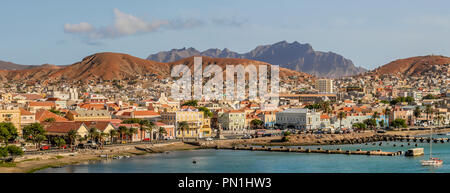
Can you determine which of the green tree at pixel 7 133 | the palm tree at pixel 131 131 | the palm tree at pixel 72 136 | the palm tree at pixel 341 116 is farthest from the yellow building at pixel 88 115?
the palm tree at pixel 341 116

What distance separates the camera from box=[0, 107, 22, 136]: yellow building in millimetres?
52809

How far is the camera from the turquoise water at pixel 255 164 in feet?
128

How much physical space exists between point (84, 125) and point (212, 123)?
32.0 metres

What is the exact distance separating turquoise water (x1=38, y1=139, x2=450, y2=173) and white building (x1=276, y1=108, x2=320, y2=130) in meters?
27.9

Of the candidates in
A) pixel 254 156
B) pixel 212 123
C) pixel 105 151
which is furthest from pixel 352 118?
pixel 105 151

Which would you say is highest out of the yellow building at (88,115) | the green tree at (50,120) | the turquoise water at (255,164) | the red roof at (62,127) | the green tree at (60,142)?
the yellow building at (88,115)

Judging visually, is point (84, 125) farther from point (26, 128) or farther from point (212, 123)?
point (212, 123)

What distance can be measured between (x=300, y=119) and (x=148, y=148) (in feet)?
110

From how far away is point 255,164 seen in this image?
43219 millimetres

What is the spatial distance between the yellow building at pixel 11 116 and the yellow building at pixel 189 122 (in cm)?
1753

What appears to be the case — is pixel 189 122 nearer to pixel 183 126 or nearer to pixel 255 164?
pixel 183 126

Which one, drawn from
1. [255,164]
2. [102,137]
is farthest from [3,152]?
[255,164]

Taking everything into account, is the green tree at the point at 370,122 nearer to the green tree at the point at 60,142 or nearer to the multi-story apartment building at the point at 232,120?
the multi-story apartment building at the point at 232,120
